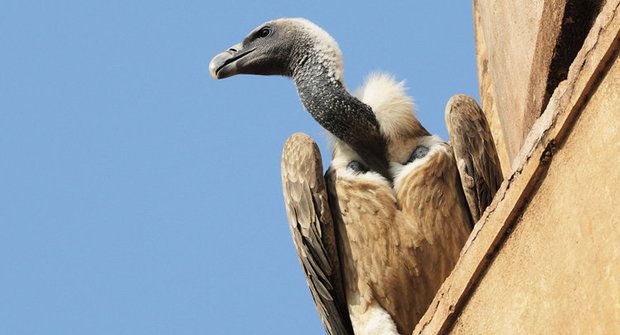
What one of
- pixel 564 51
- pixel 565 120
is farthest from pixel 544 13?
pixel 565 120

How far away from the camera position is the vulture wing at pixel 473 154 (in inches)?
Result: 347

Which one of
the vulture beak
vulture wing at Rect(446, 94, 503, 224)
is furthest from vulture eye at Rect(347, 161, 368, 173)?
the vulture beak

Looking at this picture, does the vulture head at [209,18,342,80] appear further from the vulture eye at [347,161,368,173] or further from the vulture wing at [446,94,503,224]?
the vulture wing at [446,94,503,224]

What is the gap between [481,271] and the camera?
265 inches

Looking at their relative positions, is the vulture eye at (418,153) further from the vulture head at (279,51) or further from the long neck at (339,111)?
the vulture head at (279,51)

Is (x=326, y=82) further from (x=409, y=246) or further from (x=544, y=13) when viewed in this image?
(x=544, y=13)

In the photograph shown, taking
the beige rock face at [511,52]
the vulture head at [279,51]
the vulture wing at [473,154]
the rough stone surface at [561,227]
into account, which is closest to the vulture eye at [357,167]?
the vulture wing at [473,154]

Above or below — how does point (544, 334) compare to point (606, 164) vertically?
below

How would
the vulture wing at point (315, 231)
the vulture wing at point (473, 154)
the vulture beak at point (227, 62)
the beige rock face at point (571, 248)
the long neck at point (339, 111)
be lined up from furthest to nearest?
the vulture beak at point (227, 62) < the long neck at point (339, 111) < the vulture wing at point (315, 231) < the vulture wing at point (473, 154) < the beige rock face at point (571, 248)

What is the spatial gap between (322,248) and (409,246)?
56cm

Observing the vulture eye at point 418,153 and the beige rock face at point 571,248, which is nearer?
the beige rock face at point 571,248

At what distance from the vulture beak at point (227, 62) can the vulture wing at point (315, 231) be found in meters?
1.23

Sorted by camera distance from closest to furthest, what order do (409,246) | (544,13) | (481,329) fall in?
(481,329)
(544,13)
(409,246)

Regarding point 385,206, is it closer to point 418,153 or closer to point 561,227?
point 418,153
